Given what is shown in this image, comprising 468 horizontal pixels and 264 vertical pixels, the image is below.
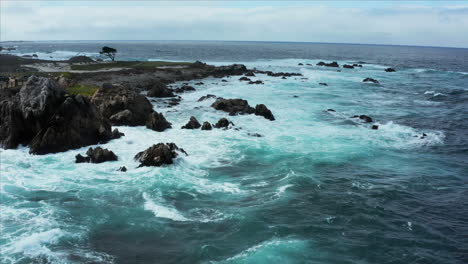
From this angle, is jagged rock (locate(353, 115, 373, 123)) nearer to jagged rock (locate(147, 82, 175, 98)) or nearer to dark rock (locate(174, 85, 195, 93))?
jagged rock (locate(147, 82, 175, 98))

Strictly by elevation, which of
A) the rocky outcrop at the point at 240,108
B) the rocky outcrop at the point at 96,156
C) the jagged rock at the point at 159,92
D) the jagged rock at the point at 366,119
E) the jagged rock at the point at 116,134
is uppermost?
the jagged rock at the point at 159,92

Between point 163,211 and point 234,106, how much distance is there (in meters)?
31.8

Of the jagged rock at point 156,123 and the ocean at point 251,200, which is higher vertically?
the jagged rock at point 156,123

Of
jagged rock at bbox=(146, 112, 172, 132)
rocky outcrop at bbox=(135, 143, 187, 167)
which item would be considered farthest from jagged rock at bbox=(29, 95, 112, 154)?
rocky outcrop at bbox=(135, 143, 187, 167)

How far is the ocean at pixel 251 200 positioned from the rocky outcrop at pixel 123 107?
5.26 feet

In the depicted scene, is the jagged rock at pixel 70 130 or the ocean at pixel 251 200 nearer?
the ocean at pixel 251 200

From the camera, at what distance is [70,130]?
3412 cm

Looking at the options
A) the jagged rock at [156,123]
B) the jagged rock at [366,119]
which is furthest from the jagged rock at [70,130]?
the jagged rock at [366,119]

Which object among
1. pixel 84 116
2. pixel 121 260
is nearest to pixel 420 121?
pixel 84 116

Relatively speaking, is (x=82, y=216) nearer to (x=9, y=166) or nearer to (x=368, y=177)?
(x=9, y=166)

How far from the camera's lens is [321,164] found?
31625mm

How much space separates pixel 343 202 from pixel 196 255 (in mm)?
11022

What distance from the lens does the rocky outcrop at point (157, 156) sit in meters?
30.0

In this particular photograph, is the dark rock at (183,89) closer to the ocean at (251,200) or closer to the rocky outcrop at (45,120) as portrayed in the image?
the ocean at (251,200)
